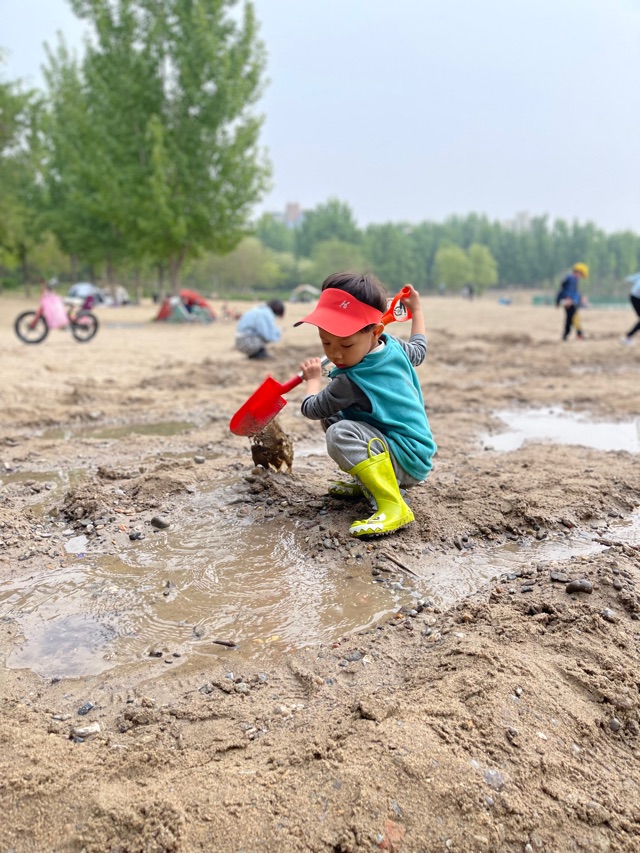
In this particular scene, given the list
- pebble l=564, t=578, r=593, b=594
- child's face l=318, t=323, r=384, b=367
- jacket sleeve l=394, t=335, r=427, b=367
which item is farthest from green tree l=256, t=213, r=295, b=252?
pebble l=564, t=578, r=593, b=594

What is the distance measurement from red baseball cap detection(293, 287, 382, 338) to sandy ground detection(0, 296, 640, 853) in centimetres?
89

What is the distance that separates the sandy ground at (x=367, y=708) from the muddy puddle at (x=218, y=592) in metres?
0.04

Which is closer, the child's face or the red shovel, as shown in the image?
the child's face

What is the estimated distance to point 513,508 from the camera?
3.12 m

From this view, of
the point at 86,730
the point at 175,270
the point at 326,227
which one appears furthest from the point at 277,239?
the point at 86,730

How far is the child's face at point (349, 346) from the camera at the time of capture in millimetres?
2824

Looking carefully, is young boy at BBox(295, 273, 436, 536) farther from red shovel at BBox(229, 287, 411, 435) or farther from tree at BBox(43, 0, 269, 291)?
tree at BBox(43, 0, 269, 291)

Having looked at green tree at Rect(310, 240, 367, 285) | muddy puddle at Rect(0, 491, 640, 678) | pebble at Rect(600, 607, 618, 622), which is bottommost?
muddy puddle at Rect(0, 491, 640, 678)

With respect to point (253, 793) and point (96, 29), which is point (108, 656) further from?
point (96, 29)

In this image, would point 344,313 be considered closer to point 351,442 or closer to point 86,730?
point 351,442

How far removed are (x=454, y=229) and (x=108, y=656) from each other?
355 ft

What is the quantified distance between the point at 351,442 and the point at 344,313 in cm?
56

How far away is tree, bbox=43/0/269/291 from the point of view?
63.7ft

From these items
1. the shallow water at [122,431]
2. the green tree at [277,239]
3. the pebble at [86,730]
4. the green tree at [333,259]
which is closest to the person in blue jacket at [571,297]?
the shallow water at [122,431]
